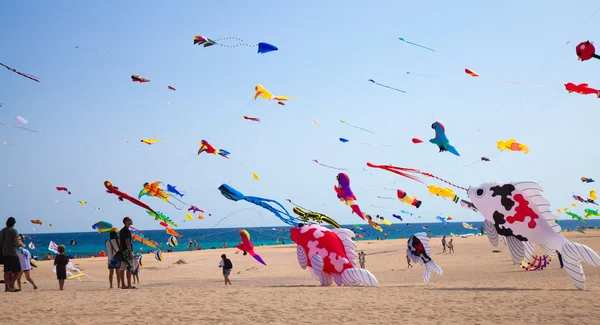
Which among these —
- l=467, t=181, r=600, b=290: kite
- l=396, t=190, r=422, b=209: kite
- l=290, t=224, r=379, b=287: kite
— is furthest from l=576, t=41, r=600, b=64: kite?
l=396, t=190, r=422, b=209: kite

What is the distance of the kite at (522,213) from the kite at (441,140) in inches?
134

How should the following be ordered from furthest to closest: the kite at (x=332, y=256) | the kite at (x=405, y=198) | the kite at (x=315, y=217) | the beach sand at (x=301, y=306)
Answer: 1. the kite at (x=405, y=198)
2. the kite at (x=315, y=217)
3. the kite at (x=332, y=256)
4. the beach sand at (x=301, y=306)

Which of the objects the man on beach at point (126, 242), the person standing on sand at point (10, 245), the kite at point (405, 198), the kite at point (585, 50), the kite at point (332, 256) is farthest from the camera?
the kite at point (405, 198)

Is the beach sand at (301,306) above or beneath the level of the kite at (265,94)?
beneath

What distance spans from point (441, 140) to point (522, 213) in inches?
172

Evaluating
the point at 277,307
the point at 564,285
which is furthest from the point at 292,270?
the point at 277,307

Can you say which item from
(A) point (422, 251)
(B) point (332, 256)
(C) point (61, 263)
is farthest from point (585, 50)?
(C) point (61, 263)

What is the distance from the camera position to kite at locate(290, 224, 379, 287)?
1377 cm

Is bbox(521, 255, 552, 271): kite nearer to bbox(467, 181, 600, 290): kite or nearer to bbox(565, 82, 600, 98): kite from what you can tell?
bbox(467, 181, 600, 290): kite

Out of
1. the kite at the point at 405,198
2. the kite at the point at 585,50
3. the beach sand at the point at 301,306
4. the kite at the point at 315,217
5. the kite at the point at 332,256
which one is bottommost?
the beach sand at the point at 301,306

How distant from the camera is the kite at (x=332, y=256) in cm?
1377

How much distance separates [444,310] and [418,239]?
17.7ft

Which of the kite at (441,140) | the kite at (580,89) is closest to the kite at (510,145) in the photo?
the kite at (441,140)

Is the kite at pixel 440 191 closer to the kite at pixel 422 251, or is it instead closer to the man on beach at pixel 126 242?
the kite at pixel 422 251
